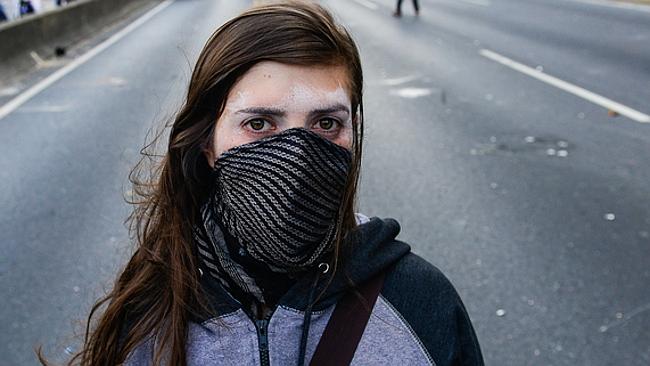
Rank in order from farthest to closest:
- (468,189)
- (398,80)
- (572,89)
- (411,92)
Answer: (398,80)
(411,92)
(572,89)
(468,189)

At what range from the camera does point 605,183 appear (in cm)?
651

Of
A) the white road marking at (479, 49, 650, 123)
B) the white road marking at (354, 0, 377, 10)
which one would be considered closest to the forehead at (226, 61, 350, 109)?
the white road marking at (479, 49, 650, 123)

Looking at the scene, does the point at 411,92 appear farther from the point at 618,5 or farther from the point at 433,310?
the point at 618,5

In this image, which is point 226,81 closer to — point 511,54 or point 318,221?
point 318,221

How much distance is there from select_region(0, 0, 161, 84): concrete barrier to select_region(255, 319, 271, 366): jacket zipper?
11.3 meters

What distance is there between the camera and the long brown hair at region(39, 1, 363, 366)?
1.65m

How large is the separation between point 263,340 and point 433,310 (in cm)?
35

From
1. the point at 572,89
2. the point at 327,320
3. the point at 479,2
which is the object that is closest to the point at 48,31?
the point at 572,89

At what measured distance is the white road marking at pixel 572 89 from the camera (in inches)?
348

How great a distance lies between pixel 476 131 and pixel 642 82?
11.4ft

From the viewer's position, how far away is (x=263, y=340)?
1680 mm

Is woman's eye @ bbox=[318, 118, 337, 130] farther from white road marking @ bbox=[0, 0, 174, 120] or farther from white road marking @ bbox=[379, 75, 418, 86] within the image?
white road marking @ bbox=[379, 75, 418, 86]

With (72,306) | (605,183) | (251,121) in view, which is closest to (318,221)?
(251,121)

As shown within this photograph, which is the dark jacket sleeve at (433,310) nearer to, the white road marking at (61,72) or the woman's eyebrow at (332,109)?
the woman's eyebrow at (332,109)
